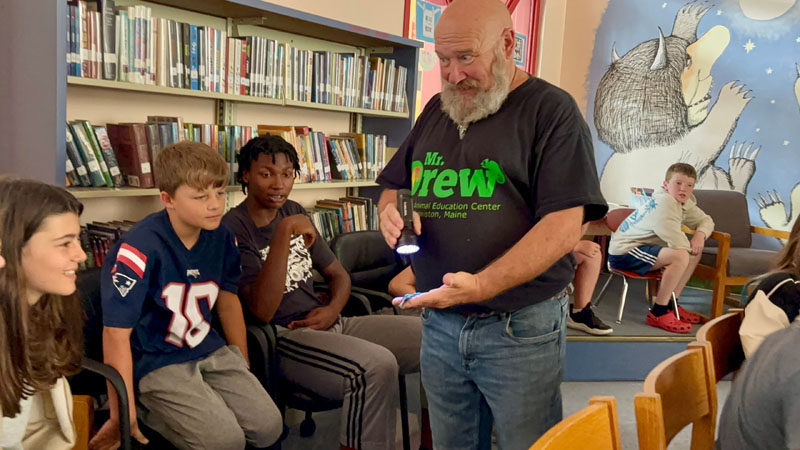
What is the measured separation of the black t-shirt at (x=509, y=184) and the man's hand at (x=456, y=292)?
4.2 inches

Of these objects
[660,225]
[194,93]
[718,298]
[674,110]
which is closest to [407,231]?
[194,93]

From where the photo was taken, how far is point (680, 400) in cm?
140

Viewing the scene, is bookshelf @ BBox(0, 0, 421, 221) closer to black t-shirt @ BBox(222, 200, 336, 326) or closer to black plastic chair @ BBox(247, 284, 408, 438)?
black t-shirt @ BBox(222, 200, 336, 326)

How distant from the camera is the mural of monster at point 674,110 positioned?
5770 mm

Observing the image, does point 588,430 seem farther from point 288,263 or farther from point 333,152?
point 333,152

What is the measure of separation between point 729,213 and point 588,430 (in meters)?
5.08

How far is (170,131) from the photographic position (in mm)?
2680

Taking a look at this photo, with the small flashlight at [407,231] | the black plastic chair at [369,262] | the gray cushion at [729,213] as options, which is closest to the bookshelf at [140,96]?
the black plastic chair at [369,262]

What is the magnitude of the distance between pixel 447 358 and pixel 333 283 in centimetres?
125

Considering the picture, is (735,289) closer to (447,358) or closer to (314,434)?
(314,434)

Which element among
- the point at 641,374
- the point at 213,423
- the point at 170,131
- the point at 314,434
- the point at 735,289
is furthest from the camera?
the point at 735,289

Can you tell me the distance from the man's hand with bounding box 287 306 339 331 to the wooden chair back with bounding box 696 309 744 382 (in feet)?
4.54

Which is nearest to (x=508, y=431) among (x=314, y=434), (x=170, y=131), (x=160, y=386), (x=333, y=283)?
(x=160, y=386)

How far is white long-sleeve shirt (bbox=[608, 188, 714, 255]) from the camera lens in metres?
4.58
